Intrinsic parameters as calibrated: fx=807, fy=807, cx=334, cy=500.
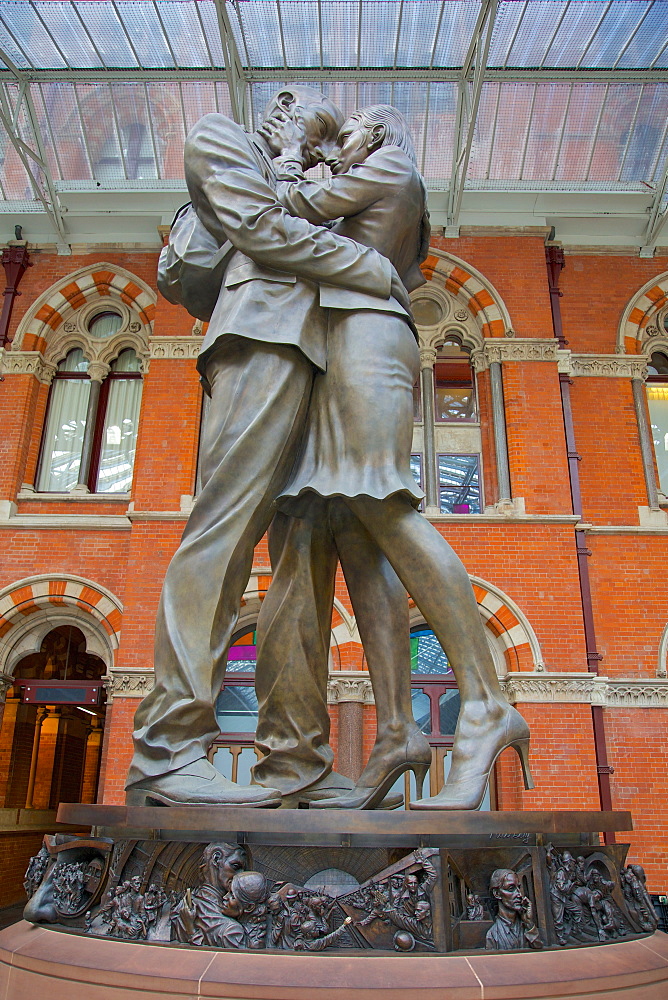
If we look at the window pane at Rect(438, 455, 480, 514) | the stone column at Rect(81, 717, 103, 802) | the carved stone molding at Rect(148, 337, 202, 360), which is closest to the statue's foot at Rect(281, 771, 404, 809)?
the window pane at Rect(438, 455, 480, 514)

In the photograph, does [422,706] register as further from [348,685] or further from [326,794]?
[326,794]

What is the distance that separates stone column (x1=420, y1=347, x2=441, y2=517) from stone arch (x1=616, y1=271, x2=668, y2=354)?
9.33 ft

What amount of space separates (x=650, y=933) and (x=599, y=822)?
11.0 inches

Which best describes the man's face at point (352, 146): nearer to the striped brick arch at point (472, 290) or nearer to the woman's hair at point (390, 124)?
the woman's hair at point (390, 124)

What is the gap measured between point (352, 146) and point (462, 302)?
380 inches

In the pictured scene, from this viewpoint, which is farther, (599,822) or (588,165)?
(588,165)

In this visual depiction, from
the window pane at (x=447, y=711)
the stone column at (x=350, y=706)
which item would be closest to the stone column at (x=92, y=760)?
the stone column at (x=350, y=706)

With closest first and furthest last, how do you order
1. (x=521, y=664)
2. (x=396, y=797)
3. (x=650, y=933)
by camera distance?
(x=650, y=933)
(x=396, y=797)
(x=521, y=664)

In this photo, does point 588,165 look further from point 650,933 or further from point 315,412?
point 650,933

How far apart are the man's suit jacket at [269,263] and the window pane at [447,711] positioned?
28.7 feet

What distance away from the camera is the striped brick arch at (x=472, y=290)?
11.8 meters

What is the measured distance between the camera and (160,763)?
214 centimetres

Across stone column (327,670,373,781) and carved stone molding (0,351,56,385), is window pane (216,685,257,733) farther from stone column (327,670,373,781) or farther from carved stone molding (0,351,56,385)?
carved stone molding (0,351,56,385)

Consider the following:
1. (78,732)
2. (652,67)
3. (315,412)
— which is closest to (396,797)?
(315,412)
